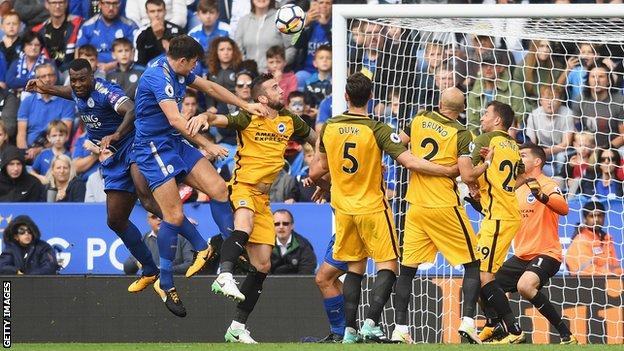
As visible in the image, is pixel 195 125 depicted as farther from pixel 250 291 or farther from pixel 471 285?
pixel 471 285

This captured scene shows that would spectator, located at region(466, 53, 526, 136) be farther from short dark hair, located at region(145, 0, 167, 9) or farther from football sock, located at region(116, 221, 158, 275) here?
football sock, located at region(116, 221, 158, 275)

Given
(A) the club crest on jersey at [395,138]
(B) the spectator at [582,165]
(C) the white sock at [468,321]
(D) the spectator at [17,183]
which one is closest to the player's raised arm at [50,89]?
(A) the club crest on jersey at [395,138]

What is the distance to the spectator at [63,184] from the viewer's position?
49.3 ft

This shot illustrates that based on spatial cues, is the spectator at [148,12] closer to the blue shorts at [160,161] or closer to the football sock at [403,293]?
the blue shorts at [160,161]

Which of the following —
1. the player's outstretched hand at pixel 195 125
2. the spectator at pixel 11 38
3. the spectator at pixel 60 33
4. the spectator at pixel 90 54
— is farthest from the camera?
the spectator at pixel 11 38

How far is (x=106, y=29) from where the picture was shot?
16.6m

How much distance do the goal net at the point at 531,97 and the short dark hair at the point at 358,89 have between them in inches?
61.1

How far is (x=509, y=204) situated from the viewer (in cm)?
1148

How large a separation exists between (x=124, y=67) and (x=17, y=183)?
211 centimetres

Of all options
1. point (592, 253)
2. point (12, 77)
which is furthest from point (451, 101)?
point (12, 77)

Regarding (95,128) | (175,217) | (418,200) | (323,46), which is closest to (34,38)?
(323,46)

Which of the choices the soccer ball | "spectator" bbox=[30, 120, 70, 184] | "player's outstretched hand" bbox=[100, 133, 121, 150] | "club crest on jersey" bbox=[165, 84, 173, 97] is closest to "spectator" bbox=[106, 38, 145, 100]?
"spectator" bbox=[30, 120, 70, 184]

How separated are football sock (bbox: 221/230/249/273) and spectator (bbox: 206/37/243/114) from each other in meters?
5.00

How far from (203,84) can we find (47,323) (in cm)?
402
